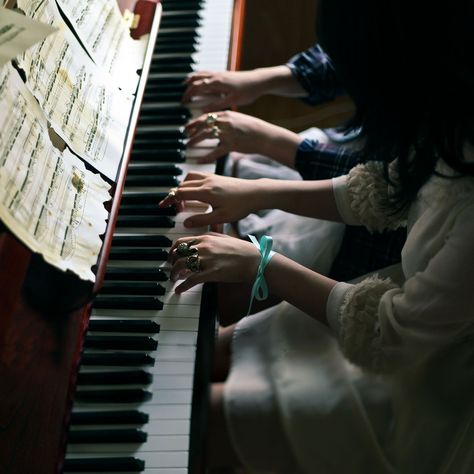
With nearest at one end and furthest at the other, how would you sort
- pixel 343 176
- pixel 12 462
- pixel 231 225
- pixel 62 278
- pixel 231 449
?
1. pixel 12 462
2. pixel 62 278
3. pixel 231 449
4. pixel 343 176
5. pixel 231 225

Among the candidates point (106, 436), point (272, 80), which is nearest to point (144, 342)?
point (106, 436)

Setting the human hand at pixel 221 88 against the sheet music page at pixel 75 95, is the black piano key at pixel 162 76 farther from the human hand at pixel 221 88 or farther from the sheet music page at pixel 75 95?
the sheet music page at pixel 75 95

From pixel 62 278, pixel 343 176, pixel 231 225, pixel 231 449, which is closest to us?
pixel 62 278

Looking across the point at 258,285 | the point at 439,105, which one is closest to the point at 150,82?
the point at 258,285

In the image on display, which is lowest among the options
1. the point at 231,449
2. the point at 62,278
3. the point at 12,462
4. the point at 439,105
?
the point at 231,449

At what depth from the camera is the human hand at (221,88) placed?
4.46 feet

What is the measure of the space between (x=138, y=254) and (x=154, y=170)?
22 cm

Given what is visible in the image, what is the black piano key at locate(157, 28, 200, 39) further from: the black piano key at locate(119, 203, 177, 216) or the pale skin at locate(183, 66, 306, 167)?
the black piano key at locate(119, 203, 177, 216)

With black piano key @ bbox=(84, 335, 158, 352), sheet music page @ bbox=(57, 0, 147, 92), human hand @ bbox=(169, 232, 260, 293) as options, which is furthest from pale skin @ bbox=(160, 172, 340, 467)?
sheet music page @ bbox=(57, 0, 147, 92)

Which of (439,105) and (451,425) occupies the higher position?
(439,105)

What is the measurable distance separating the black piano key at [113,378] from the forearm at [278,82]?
827 mm

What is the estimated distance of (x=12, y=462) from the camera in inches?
29.2

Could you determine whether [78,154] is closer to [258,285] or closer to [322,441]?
[258,285]

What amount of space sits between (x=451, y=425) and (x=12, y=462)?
1.98 feet
